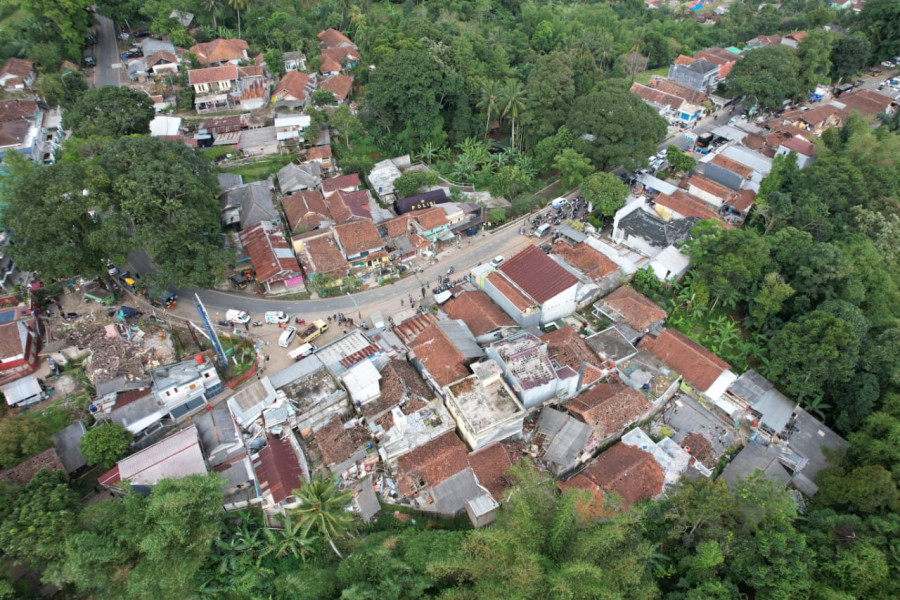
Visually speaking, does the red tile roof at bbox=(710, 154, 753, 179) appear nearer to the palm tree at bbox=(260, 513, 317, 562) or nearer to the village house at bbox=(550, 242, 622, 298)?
the village house at bbox=(550, 242, 622, 298)

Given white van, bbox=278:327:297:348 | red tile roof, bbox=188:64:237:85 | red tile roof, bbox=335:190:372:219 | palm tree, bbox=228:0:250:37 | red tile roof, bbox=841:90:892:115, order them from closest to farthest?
white van, bbox=278:327:297:348, red tile roof, bbox=335:190:372:219, red tile roof, bbox=188:64:237:85, red tile roof, bbox=841:90:892:115, palm tree, bbox=228:0:250:37

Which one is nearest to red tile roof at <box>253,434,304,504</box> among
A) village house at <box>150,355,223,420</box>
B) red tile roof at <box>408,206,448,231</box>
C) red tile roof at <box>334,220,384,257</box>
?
village house at <box>150,355,223,420</box>

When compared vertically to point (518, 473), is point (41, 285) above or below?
below

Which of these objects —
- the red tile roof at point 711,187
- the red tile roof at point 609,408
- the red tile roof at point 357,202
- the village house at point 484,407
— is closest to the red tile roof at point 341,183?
the red tile roof at point 357,202

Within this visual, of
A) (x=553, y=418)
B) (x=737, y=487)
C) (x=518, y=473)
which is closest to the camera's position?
(x=518, y=473)

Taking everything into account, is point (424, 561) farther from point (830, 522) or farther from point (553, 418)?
point (830, 522)

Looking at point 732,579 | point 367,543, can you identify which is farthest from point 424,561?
point 732,579

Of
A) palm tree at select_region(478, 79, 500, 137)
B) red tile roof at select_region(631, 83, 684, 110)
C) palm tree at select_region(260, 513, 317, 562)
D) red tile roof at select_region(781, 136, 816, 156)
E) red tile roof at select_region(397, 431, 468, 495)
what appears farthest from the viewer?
red tile roof at select_region(631, 83, 684, 110)
